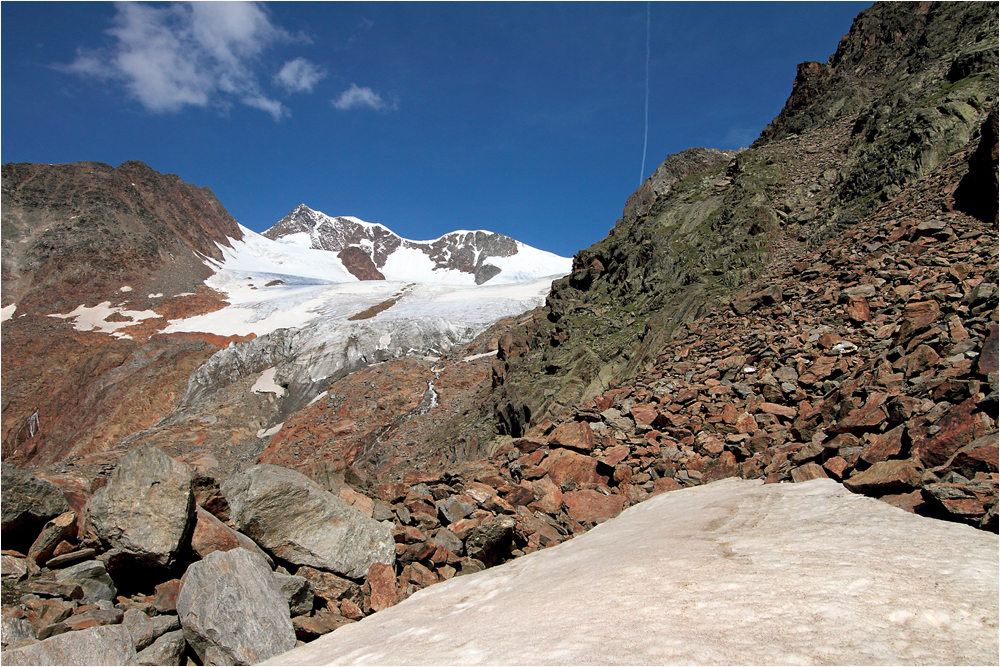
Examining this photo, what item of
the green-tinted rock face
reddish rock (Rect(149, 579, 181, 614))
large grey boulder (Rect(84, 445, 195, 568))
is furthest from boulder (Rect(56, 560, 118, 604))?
the green-tinted rock face

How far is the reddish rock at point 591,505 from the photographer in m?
7.39

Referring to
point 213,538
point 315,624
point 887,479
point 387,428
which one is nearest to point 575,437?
point 887,479

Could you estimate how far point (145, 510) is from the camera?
5.40m

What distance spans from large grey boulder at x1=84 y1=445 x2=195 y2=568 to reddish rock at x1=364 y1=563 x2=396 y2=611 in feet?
6.93

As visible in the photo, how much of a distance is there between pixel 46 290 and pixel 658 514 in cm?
9243

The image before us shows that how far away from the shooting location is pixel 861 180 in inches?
623

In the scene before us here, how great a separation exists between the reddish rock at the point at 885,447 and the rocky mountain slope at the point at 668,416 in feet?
0.14

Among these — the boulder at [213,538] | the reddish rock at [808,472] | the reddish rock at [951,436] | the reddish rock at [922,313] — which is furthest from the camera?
the reddish rock at [922,313]

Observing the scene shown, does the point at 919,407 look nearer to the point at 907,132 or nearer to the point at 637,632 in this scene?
the point at 637,632

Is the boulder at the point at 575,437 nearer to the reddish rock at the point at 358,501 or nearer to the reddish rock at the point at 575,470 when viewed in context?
the reddish rock at the point at 575,470

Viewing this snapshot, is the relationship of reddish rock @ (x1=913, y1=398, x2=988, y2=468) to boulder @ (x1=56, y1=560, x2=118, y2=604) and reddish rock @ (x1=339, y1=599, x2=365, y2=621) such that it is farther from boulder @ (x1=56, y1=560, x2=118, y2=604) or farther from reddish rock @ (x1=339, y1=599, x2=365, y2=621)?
boulder @ (x1=56, y1=560, x2=118, y2=604)

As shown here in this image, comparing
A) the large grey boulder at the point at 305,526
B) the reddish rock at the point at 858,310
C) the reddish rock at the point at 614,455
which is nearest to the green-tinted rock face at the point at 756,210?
the reddish rock at the point at 858,310

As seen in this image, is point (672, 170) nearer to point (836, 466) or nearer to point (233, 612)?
point (836, 466)

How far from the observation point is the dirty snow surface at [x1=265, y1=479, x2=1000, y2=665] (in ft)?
8.09
